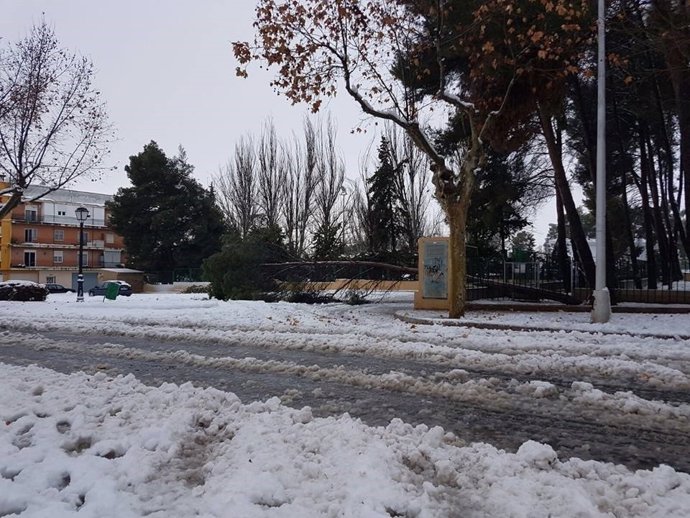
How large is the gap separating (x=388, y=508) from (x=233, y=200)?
40.0 meters

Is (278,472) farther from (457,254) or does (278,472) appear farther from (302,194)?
(302,194)

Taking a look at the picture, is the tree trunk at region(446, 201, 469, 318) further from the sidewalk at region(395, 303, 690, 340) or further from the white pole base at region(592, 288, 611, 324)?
A: the white pole base at region(592, 288, 611, 324)

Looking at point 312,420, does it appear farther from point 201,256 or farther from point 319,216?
point 201,256

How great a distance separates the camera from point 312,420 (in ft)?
15.8

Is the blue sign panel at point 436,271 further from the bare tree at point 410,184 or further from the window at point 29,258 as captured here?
the window at point 29,258

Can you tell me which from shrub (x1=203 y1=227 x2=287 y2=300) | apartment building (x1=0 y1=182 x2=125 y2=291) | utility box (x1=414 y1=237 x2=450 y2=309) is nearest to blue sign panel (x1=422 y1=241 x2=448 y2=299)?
utility box (x1=414 y1=237 x2=450 y2=309)

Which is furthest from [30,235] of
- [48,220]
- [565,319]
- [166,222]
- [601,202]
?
[601,202]

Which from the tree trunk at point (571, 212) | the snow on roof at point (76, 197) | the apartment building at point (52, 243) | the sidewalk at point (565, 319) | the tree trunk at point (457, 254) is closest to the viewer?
the sidewalk at point (565, 319)

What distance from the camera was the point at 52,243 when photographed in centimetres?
6338

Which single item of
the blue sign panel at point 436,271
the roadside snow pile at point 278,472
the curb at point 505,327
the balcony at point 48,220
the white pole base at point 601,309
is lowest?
the roadside snow pile at point 278,472

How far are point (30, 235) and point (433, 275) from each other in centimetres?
5928

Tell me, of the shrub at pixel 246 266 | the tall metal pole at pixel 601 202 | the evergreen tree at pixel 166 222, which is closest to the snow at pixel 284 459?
the tall metal pole at pixel 601 202

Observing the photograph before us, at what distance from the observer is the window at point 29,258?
200ft

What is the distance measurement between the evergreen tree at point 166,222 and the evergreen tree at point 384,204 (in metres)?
16.0
